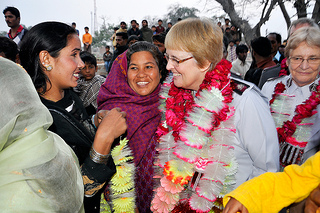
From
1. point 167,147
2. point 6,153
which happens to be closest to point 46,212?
point 6,153

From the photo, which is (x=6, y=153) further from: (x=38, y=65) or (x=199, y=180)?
(x=199, y=180)

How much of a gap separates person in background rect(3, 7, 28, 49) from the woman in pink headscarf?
3602 mm

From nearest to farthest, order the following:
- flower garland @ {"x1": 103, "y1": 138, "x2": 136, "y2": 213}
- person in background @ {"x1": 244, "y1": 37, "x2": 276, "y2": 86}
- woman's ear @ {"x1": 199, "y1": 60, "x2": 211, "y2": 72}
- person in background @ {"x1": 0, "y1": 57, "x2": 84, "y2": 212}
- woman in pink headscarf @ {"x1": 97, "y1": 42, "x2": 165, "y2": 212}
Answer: person in background @ {"x1": 0, "y1": 57, "x2": 84, "y2": 212}, woman's ear @ {"x1": 199, "y1": 60, "x2": 211, "y2": 72}, flower garland @ {"x1": 103, "y1": 138, "x2": 136, "y2": 213}, woman in pink headscarf @ {"x1": 97, "y1": 42, "x2": 165, "y2": 212}, person in background @ {"x1": 244, "y1": 37, "x2": 276, "y2": 86}

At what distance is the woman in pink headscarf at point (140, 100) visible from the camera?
2346 millimetres

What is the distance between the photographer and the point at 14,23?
516cm

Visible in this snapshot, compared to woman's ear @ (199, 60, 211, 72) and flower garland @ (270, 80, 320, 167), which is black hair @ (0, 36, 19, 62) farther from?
flower garland @ (270, 80, 320, 167)

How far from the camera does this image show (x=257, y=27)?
1703cm

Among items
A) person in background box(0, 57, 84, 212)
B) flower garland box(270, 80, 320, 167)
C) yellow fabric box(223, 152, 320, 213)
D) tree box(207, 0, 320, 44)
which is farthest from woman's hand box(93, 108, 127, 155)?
tree box(207, 0, 320, 44)

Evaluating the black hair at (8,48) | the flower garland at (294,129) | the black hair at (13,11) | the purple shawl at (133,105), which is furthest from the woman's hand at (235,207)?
the black hair at (13,11)

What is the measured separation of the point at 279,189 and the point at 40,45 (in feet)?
6.10

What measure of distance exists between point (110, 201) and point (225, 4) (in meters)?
18.4

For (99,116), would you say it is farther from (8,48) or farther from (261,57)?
(261,57)

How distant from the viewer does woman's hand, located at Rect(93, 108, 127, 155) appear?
68.5 inches

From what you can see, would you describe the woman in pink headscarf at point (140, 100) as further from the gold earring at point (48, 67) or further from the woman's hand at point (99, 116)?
the gold earring at point (48, 67)
